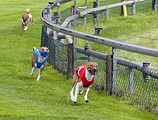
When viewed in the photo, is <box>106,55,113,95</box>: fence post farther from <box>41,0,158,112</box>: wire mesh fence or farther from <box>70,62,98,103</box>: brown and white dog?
<box>70,62,98,103</box>: brown and white dog

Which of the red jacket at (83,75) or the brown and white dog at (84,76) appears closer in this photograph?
the brown and white dog at (84,76)

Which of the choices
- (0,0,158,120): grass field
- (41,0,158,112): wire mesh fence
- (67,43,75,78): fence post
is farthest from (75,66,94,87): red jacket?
(67,43,75,78): fence post

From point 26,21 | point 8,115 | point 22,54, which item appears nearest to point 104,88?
point 8,115

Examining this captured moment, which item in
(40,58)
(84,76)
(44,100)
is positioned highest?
(84,76)

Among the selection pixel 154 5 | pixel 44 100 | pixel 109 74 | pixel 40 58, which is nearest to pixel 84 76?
pixel 44 100

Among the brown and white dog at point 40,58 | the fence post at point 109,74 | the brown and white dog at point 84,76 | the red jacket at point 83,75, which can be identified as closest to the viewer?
the brown and white dog at point 84,76

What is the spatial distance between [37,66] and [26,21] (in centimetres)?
1023

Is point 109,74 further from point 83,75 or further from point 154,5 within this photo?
point 154,5

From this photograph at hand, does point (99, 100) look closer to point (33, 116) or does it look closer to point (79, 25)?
point (33, 116)

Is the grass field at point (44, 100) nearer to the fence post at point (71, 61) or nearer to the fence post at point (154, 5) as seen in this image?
the fence post at point (71, 61)

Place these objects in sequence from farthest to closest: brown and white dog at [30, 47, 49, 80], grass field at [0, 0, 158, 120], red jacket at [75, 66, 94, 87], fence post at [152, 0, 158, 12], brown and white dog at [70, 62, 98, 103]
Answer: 1. fence post at [152, 0, 158, 12]
2. brown and white dog at [30, 47, 49, 80]
3. red jacket at [75, 66, 94, 87]
4. brown and white dog at [70, 62, 98, 103]
5. grass field at [0, 0, 158, 120]

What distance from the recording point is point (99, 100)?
34.8 ft

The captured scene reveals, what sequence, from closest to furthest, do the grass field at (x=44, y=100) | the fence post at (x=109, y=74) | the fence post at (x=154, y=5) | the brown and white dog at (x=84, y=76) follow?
the grass field at (x=44, y=100) < the brown and white dog at (x=84, y=76) < the fence post at (x=109, y=74) < the fence post at (x=154, y=5)

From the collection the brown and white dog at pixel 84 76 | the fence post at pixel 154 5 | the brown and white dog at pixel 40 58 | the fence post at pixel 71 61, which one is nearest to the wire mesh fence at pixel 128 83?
the fence post at pixel 71 61
